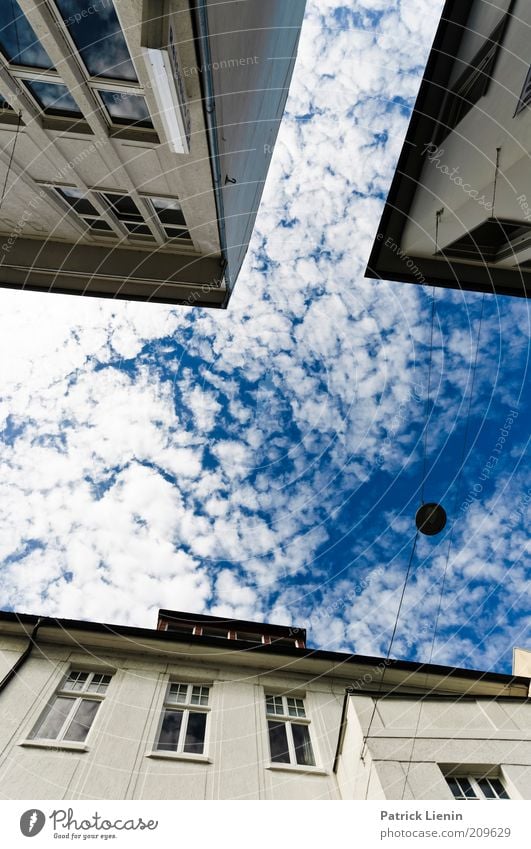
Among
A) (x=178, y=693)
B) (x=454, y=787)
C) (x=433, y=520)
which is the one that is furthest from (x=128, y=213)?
(x=454, y=787)

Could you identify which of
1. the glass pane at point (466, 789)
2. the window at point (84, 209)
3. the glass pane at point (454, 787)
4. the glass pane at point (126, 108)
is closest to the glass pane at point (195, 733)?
the glass pane at point (454, 787)

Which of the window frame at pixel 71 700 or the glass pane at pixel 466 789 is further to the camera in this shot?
the window frame at pixel 71 700

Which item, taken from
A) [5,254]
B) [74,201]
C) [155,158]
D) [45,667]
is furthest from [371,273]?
[45,667]

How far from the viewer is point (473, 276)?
1298 centimetres

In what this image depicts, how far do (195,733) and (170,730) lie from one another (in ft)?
1.84

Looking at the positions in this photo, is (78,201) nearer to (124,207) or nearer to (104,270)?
(124,207)

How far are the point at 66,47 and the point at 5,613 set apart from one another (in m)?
12.1

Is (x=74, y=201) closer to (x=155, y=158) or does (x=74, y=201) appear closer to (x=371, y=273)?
(x=155, y=158)

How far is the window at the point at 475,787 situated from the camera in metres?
8.09

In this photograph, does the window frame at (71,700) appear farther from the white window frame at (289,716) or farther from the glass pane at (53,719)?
the white window frame at (289,716)

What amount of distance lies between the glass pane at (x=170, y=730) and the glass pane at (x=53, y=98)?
1272cm

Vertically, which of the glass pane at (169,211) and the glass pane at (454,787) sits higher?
the glass pane at (169,211)
